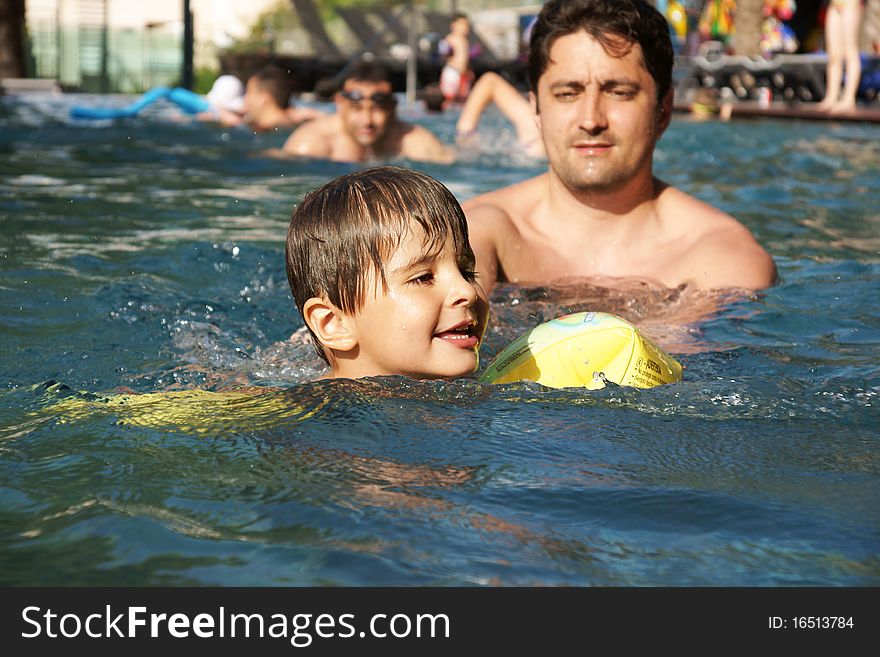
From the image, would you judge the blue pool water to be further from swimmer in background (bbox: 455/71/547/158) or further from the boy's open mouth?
swimmer in background (bbox: 455/71/547/158)

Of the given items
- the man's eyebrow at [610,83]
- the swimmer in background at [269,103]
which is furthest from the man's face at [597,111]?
the swimmer in background at [269,103]

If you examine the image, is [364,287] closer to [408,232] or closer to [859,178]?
[408,232]

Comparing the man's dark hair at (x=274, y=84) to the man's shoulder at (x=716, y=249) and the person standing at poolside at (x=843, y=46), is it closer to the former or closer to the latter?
the person standing at poolside at (x=843, y=46)

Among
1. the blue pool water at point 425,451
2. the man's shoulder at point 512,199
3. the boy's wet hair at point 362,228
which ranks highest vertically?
the boy's wet hair at point 362,228

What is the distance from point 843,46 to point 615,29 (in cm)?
1135

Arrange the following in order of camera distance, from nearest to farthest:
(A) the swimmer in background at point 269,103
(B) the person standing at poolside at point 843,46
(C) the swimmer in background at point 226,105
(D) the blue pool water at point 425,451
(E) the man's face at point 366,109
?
(D) the blue pool water at point 425,451 → (E) the man's face at point 366,109 → (B) the person standing at poolside at point 843,46 → (A) the swimmer in background at point 269,103 → (C) the swimmer in background at point 226,105

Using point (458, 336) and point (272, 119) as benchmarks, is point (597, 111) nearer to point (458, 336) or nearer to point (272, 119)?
point (458, 336)

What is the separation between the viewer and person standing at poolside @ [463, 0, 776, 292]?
523cm

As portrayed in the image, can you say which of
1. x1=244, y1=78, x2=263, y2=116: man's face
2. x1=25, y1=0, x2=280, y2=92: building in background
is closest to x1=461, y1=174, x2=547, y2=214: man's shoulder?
x1=244, y1=78, x2=263, y2=116: man's face

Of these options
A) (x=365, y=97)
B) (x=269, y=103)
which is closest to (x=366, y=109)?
(x=365, y=97)

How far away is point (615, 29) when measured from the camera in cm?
525

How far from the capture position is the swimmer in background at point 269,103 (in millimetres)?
14906

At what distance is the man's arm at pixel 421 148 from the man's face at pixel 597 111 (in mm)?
6221
